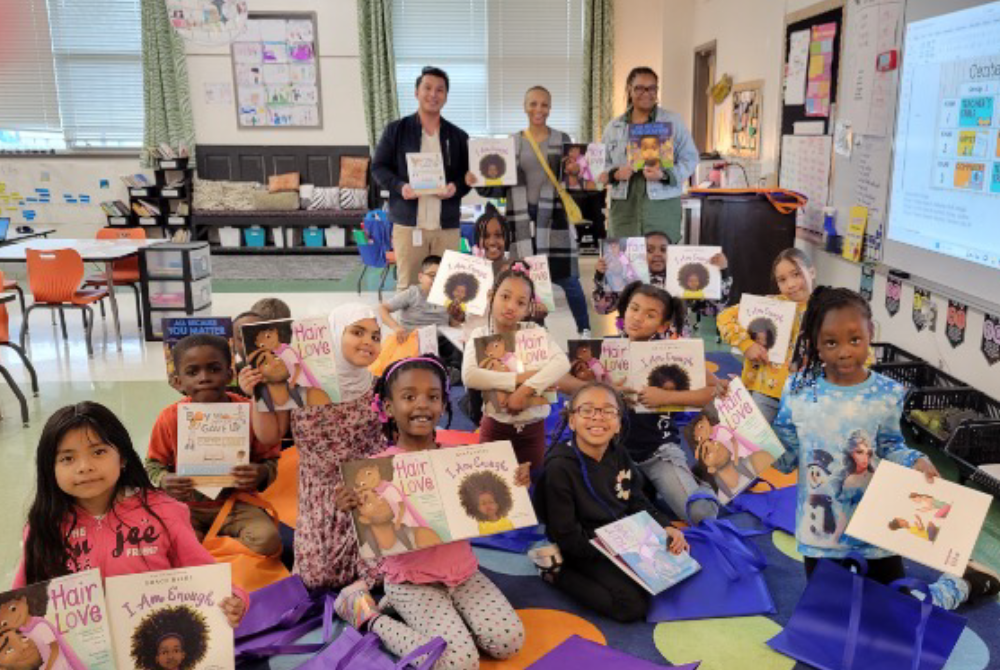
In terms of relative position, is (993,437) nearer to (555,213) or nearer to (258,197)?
(555,213)

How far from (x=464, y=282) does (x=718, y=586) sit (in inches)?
70.6

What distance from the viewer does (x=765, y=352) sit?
3.43 meters

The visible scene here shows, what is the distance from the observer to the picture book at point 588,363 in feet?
10.1

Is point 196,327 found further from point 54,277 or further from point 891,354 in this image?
point 891,354

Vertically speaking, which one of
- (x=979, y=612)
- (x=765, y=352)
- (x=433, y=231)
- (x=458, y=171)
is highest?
(x=458, y=171)

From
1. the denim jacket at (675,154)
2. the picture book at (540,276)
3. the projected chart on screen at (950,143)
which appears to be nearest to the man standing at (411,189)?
the denim jacket at (675,154)

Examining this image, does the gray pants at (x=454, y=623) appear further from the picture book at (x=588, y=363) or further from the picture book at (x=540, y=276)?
the picture book at (x=540, y=276)

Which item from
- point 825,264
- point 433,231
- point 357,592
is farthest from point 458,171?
point 357,592

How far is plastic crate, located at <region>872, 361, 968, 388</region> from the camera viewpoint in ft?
12.9

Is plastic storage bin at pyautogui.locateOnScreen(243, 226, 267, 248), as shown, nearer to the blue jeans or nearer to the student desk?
the student desk

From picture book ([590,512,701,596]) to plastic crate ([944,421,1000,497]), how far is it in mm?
1296

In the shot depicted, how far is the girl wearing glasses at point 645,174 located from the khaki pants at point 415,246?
3.23 feet

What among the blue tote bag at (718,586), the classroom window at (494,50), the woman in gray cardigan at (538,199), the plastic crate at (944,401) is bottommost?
the blue tote bag at (718,586)

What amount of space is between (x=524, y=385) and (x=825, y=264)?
3.13m
